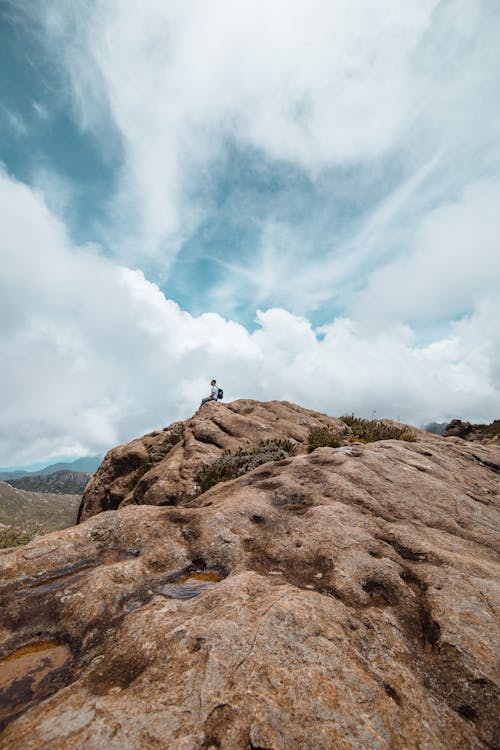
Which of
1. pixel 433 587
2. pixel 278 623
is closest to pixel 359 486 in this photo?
pixel 433 587

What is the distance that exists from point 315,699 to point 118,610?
4428 mm

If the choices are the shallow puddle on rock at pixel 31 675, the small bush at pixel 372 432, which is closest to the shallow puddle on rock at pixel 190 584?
the shallow puddle on rock at pixel 31 675

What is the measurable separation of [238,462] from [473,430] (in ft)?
161

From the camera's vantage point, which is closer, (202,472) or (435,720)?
(435,720)

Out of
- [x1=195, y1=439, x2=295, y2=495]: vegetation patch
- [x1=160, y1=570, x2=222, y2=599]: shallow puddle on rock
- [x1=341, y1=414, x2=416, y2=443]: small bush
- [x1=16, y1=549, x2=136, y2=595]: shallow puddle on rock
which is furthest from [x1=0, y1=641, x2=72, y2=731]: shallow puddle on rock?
[x1=341, y1=414, x2=416, y2=443]: small bush

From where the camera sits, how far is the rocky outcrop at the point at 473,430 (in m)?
50.0

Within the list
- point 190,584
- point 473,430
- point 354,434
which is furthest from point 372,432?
point 473,430

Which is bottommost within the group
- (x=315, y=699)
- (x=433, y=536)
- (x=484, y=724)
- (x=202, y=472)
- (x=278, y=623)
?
(x=484, y=724)

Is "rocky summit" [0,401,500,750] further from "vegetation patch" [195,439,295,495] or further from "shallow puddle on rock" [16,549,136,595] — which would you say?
"vegetation patch" [195,439,295,495]

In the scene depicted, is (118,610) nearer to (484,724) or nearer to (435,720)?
(435,720)

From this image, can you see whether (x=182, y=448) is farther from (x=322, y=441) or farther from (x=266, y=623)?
(x=266, y=623)

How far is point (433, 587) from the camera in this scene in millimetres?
8117

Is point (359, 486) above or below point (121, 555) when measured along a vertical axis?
above

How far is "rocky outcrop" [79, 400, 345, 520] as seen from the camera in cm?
2072
